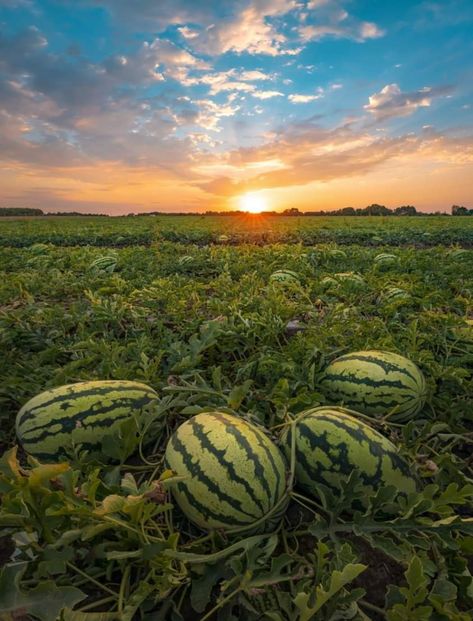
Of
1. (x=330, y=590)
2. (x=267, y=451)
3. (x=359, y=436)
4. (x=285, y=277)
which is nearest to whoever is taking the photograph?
(x=330, y=590)

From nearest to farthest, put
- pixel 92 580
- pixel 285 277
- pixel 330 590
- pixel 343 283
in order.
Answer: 1. pixel 330 590
2. pixel 92 580
3. pixel 343 283
4. pixel 285 277

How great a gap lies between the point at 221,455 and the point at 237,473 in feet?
0.30

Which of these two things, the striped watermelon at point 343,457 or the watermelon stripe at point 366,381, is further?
the watermelon stripe at point 366,381

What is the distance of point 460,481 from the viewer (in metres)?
1.72

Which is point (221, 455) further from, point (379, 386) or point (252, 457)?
point (379, 386)

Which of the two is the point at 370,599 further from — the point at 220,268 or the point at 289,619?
the point at 220,268

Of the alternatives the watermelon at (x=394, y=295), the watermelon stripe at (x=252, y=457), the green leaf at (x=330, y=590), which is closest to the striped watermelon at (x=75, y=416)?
the watermelon stripe at (x=252, y=457)

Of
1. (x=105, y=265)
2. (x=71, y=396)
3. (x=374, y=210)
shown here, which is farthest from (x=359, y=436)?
(x=374, y=210)

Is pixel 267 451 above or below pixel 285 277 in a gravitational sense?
below

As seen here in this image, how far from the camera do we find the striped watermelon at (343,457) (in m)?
1.66

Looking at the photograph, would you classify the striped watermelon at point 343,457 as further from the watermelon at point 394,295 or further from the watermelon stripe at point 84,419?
the watermelon at point 394,295

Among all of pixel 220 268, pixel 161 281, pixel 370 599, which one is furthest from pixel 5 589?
pixel 220 268

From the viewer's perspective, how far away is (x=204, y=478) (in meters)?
1.52

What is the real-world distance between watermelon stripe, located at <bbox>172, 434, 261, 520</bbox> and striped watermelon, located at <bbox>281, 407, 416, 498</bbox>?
335 mm
